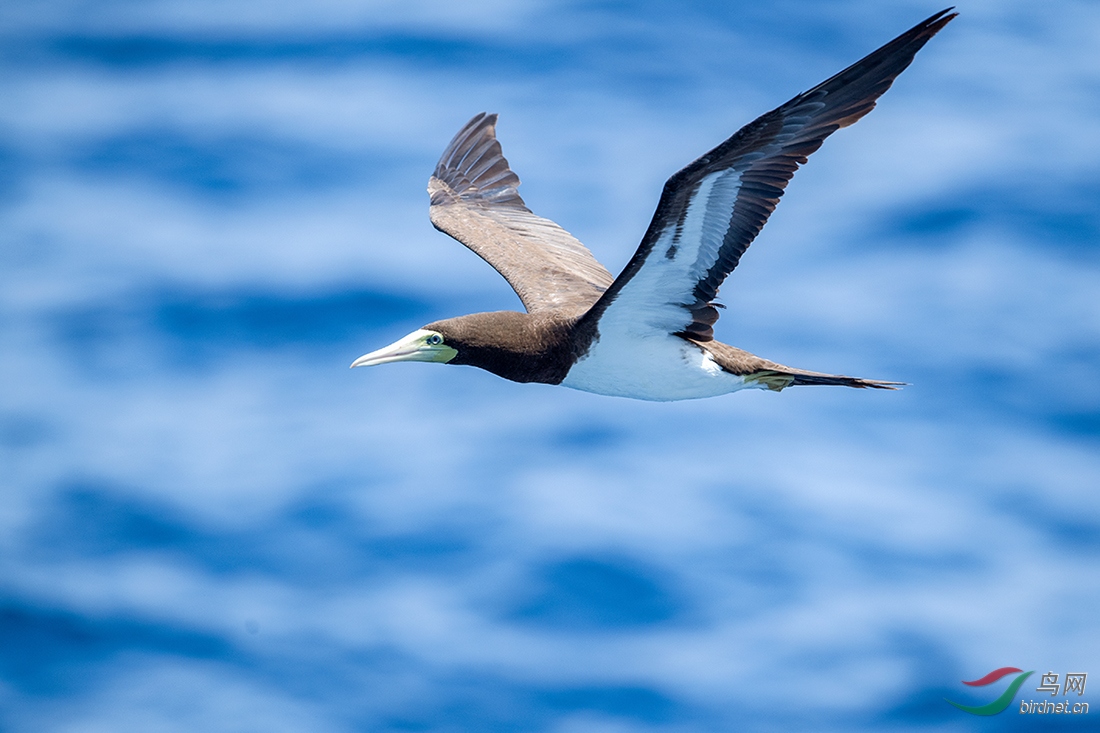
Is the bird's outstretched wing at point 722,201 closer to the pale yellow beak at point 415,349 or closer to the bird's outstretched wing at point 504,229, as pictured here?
the pale yellow beak at point 415,349

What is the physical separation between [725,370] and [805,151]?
224 centimetres

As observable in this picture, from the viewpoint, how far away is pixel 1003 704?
1531 centimetres

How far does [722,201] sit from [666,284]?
0.94 metres

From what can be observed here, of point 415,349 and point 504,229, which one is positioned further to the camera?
point 504,229

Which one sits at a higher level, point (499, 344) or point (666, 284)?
point (666, 284)

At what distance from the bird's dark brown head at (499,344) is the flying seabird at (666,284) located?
1cm

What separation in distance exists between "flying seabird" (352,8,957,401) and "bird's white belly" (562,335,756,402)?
1cm

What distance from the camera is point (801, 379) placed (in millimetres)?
10883

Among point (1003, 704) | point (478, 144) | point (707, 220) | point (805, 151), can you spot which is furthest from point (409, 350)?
point (1003, 704)

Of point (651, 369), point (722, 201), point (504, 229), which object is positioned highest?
point (504, 229)

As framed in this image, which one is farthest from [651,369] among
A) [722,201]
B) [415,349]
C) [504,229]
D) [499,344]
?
[504,229]

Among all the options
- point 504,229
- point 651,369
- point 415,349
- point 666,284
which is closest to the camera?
point 666,284

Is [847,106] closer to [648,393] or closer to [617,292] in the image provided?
[617,292]

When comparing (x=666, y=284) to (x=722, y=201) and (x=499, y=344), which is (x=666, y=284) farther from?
(x=499, y=344)
